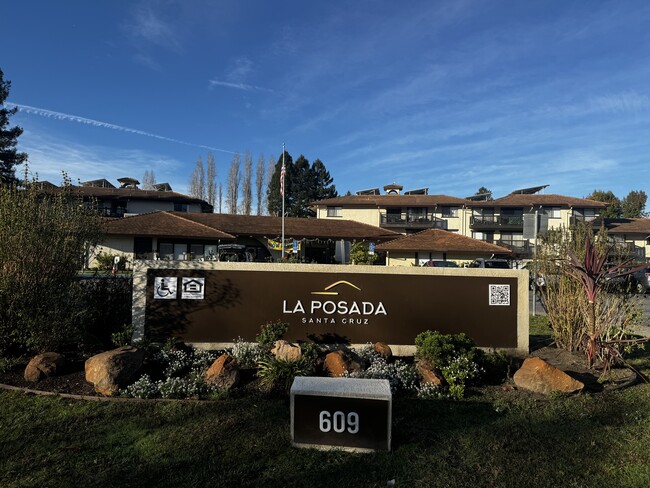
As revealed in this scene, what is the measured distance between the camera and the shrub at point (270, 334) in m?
7.59

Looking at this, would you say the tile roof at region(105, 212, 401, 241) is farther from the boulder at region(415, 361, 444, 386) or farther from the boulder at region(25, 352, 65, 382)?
the boulder at region(415, 361, 444, 386)

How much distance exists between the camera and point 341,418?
4406 mm

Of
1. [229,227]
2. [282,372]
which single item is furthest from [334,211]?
[282,372]

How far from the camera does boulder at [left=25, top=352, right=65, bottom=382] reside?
6.27 metres

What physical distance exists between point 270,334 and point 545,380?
4487 mm

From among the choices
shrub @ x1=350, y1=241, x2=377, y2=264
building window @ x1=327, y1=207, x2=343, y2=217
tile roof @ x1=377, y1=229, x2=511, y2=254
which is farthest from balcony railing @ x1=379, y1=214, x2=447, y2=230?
shrub @ x1=350, y1=241, x2=377, y2=264

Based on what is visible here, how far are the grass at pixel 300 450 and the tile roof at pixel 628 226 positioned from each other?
4529 centimetres

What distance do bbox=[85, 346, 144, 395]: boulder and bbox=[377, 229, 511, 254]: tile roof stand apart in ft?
84.2

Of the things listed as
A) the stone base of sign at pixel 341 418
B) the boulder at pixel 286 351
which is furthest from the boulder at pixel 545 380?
the boulder at pixel 286 351

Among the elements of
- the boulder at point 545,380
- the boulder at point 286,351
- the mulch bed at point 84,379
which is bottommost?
the mulch bed at point 84,379

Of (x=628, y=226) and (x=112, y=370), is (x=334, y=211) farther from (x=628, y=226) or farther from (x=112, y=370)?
(x=112, y=370)

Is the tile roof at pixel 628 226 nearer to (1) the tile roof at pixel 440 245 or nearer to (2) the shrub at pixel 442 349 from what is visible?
(1) the tile roof at pixel 440 245

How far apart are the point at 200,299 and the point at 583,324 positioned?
24.7 ft

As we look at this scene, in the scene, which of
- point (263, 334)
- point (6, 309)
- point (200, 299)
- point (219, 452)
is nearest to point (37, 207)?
point (6, 309)
